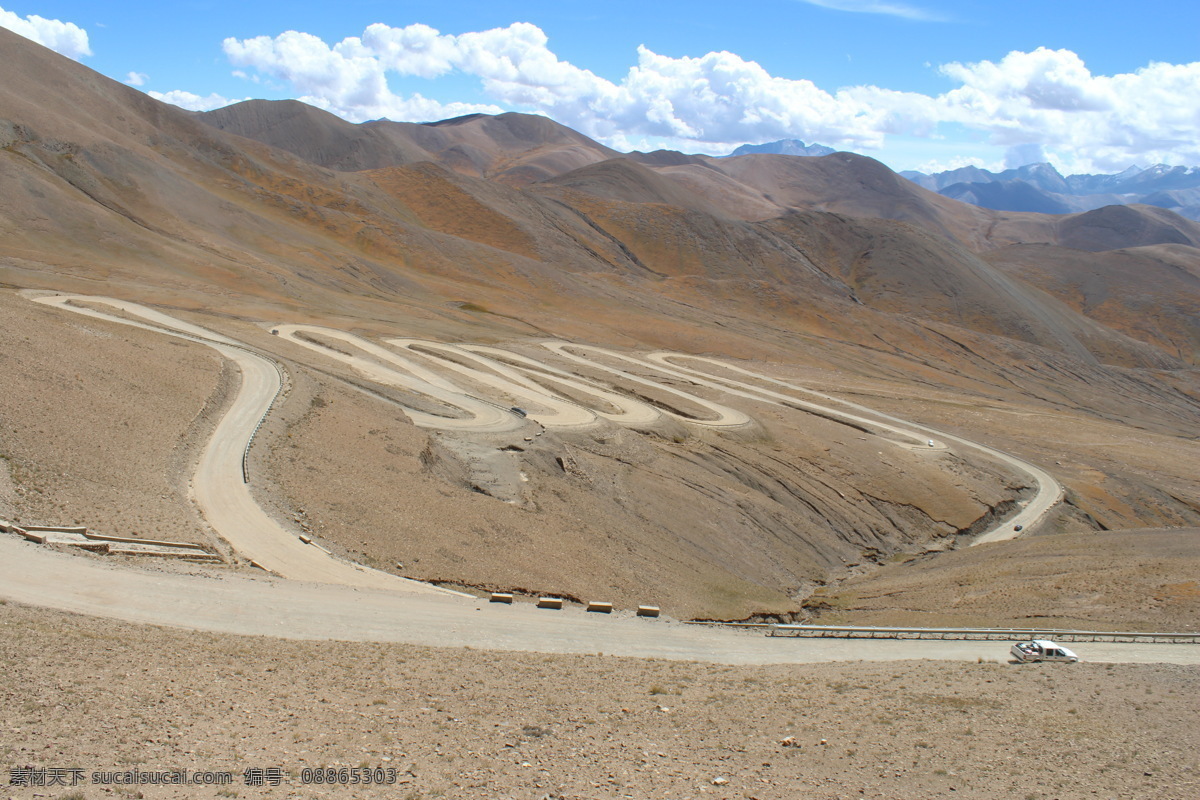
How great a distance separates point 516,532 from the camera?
2994 centimetres

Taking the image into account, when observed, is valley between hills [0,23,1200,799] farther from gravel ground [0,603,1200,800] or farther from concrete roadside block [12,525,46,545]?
concrete roadside block [12,525,46,545]

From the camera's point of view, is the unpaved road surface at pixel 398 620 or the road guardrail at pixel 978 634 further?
the road guardrail at pixel 978 634

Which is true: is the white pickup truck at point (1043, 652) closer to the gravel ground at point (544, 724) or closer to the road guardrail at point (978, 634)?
the gravel ground at point (544, 724)

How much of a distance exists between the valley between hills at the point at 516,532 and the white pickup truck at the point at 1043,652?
2.37 feet

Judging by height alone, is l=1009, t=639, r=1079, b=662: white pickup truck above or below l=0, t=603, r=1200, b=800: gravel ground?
below

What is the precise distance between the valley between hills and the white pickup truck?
0.72 m

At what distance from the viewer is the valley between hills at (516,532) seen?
1336 cm

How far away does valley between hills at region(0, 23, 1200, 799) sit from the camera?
→ 13.4 metres

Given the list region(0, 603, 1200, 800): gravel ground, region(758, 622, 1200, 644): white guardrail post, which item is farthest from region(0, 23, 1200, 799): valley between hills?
region(758, 622, 1200, 644): white guardrail post

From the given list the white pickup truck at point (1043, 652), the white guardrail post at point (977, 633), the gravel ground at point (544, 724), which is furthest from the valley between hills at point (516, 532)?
the white guardrail post at point (977, 633)

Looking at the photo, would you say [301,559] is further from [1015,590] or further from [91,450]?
[1015,590]

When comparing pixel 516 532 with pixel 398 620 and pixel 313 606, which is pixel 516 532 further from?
pixel 313 606

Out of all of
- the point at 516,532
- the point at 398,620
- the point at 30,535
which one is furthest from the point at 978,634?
the point at 30,535

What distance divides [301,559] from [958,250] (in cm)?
16622
